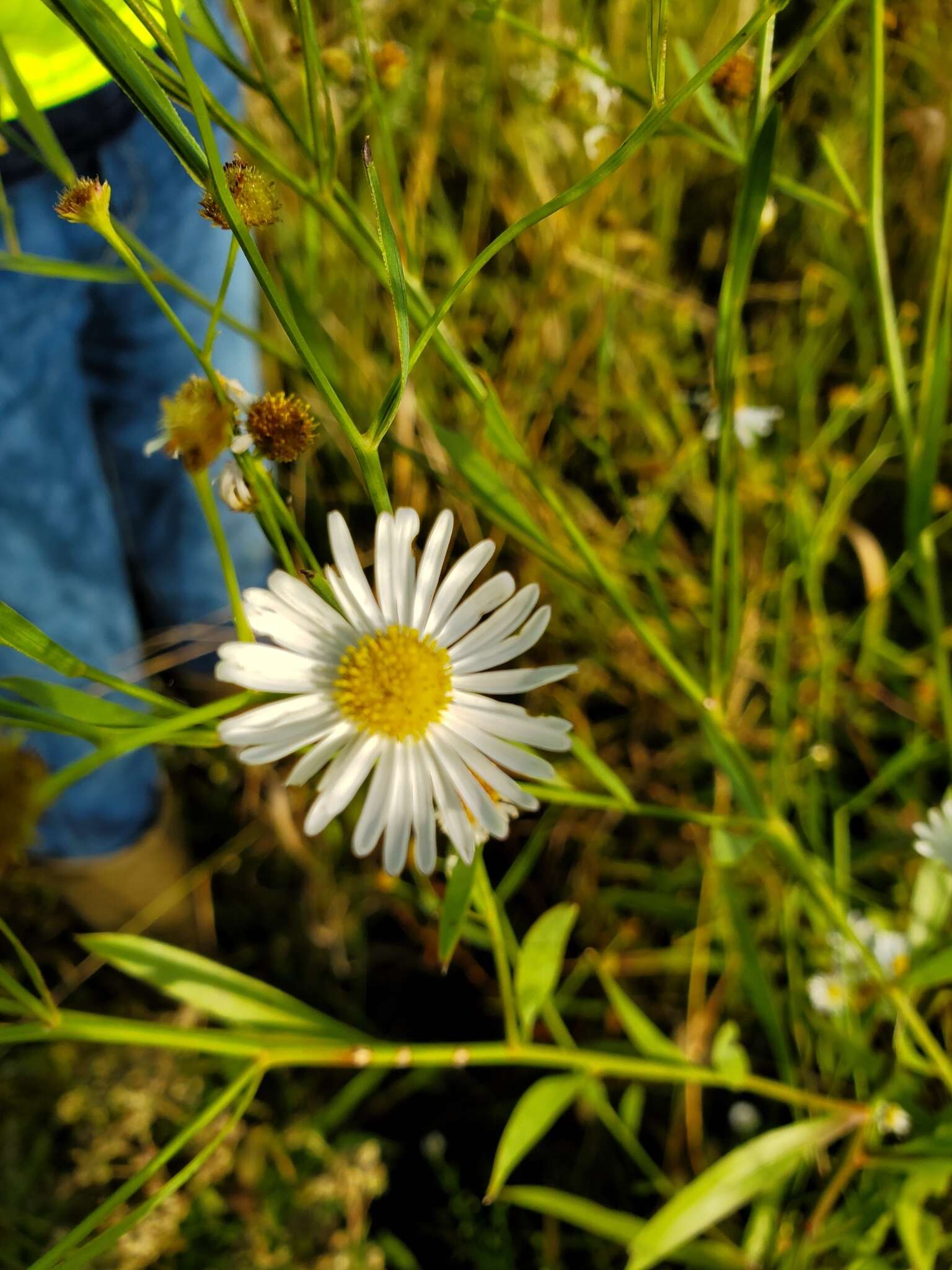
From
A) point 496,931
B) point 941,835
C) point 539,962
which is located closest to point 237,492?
point 496,931

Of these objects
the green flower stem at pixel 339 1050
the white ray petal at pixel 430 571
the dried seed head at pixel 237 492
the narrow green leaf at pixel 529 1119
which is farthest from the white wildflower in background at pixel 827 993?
the dried seed head at pixel 237 492

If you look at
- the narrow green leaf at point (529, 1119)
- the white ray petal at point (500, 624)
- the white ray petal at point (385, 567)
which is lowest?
the narrow green leaf at point (529, 1119)

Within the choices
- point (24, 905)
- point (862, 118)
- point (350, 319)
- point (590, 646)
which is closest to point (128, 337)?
point (350, 319)

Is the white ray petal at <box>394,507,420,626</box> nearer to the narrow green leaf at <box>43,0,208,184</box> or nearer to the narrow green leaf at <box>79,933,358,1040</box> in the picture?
the narrow green leaf at <box>43,0,208,184</box>

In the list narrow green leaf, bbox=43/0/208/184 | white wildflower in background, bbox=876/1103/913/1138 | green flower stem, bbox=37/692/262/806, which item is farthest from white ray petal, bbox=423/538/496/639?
white wildflower in background, bbox=876/1103/913/1138

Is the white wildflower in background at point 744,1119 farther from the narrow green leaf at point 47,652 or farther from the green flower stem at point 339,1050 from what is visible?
the narrow green leaf at point 47,652

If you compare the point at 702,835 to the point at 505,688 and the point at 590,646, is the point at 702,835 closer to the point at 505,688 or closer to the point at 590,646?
the point at 590,646

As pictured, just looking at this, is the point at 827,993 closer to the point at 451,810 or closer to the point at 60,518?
the point at 451,810
